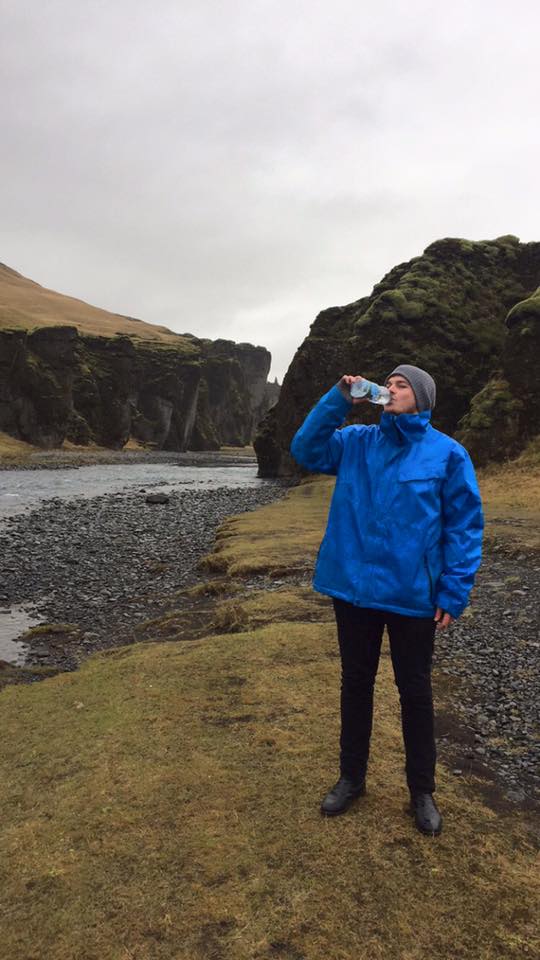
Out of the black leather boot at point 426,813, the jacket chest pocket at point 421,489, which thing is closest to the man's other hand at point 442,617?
the jacket chest pocket at point 421,489

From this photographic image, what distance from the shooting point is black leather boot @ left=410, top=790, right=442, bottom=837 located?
16.7 feet

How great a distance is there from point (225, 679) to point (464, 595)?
15.7 feet

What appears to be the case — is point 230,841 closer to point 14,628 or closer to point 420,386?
point 420,386

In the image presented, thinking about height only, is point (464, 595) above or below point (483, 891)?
above

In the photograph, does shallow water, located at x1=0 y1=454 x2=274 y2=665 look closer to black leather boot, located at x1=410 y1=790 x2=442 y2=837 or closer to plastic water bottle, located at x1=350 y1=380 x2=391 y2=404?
black leather boot, located at x1=410 y1=790 x2=442 y2=837

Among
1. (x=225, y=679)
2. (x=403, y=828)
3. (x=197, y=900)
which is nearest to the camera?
(x=197, y=900)

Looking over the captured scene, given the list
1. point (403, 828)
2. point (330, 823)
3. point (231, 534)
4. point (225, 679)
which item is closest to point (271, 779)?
point (330, 823)

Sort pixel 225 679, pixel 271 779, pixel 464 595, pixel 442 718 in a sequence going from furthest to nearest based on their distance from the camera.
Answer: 1. pixel 225 679
2. pixel 442 718
3. pixel 271 779
4. pixel 464 595

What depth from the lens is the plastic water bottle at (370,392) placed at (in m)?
5.12

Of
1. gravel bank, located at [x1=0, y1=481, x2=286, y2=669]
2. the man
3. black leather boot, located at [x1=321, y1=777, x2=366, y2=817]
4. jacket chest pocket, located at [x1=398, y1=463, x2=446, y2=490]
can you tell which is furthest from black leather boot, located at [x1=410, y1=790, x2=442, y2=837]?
gravel bank, located at [x1=0, y1=481, x2=286, y2=669]

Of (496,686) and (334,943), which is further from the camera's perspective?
(496,686)

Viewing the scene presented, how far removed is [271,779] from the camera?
234 inches

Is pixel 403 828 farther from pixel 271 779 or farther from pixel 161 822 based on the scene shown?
pixel 161 822

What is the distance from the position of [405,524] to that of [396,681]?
1.39 m
